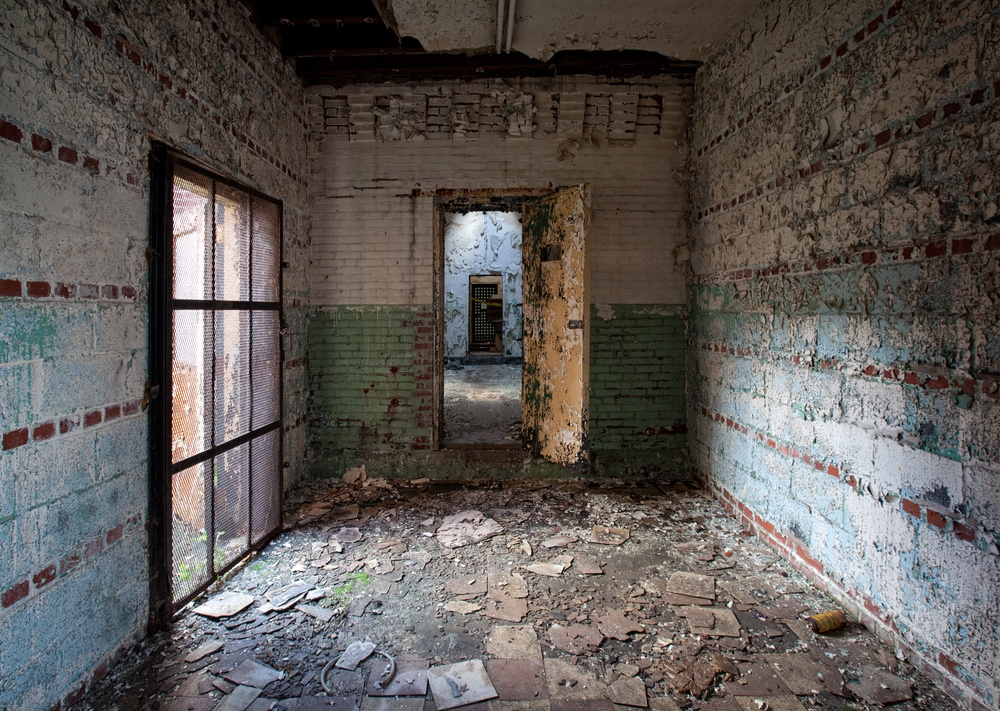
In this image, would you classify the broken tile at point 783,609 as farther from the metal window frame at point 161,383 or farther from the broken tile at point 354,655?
the metal window frame at point 161,383

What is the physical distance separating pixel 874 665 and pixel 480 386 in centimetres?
650

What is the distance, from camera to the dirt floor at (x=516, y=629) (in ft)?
6.43

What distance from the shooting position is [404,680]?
2035mm

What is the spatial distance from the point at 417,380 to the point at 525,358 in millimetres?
997

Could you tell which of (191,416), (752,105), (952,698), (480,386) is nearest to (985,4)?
(752,105)

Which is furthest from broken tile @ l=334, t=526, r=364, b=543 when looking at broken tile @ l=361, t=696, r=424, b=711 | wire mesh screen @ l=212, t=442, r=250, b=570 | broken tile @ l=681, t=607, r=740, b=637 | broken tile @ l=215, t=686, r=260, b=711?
broken tile @ l=681, t=607, r=740, b=637

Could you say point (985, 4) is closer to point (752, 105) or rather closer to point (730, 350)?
point (752, 105)

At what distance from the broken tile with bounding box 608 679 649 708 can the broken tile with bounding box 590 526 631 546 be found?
47.2 inches

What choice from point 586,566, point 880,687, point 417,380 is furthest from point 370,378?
point 880,687

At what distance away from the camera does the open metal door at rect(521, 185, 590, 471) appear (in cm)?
391

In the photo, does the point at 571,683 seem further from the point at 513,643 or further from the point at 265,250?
the point at 265,250

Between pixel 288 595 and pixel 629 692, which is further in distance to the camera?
pixel 288 595

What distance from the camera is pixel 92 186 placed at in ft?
6.50

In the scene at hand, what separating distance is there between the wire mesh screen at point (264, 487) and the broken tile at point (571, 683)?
6.54 feet
